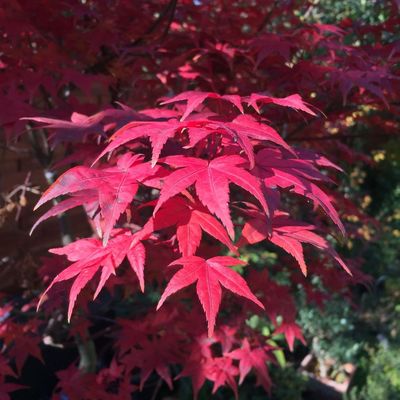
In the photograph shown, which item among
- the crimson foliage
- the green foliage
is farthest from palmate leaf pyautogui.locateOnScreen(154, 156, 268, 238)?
the green foliage

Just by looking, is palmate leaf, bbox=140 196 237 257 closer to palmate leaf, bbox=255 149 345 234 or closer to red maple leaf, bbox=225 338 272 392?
palmate leaf, bbox=255 149 345 234

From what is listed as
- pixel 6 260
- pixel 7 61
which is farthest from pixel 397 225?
pixel 7 61

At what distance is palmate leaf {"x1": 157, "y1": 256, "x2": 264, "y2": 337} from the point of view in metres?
0.82

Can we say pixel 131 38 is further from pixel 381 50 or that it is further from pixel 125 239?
pixel 125 239

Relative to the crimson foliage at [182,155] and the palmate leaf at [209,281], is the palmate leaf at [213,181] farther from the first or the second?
the palmate leaf at [209,281]

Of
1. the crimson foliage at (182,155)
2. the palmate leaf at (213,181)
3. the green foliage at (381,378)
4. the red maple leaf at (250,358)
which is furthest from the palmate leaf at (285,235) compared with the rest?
the green foliage at (381,378)

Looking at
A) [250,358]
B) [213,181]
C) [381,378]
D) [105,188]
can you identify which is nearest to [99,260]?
[105,188]

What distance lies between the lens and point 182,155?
3.16ft

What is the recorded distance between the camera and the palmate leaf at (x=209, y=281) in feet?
2.71

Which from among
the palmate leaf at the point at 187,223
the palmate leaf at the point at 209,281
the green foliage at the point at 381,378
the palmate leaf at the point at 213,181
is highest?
the palmate leaf at the point at 213,181

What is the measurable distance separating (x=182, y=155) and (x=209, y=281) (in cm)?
25

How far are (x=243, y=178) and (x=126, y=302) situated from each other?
2388mm

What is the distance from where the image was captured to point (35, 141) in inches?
78.9

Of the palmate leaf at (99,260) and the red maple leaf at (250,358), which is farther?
the red maple leaf at (250,358)
